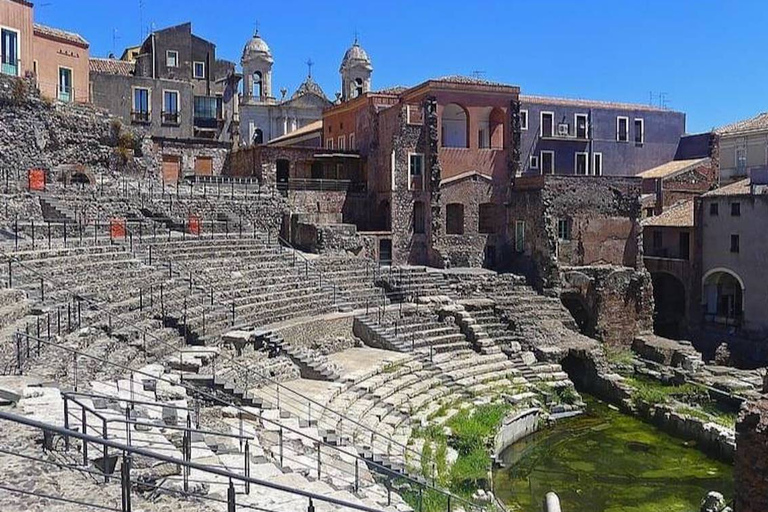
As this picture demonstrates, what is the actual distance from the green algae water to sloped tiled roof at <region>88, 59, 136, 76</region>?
29819 mm

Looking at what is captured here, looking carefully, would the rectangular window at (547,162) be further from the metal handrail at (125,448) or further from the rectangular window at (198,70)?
the metal handrail at (125,448)

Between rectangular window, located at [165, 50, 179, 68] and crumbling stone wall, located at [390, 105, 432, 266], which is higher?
rectangular window, located at [165, 50, 179, 68]

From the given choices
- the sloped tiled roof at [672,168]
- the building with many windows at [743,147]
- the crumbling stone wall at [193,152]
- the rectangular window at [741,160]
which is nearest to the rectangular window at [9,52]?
the crumbling stone wall at [193,152]

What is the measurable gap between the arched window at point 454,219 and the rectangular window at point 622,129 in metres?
11.9

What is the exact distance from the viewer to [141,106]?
3788 cm

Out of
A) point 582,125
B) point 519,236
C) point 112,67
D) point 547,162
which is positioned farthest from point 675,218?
point 112,67

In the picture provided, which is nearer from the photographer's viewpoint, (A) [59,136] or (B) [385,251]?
(A) [59,136]

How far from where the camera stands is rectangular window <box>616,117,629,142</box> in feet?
131

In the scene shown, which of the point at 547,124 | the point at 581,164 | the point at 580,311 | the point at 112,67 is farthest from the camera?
the point at 112,67

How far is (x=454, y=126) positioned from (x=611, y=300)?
10.4 meters

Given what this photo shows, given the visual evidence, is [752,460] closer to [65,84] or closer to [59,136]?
[59,136]

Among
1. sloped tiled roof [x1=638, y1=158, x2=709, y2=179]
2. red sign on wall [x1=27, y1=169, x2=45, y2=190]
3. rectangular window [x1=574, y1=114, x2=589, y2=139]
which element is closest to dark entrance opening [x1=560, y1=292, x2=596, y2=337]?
sloped tiled roof [x1=638, y1=158, x2=709, y2=179]

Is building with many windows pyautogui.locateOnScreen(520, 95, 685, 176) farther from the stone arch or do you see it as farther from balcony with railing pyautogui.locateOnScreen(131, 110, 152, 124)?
the stone arch

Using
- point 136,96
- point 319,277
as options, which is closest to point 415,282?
point 319,277
